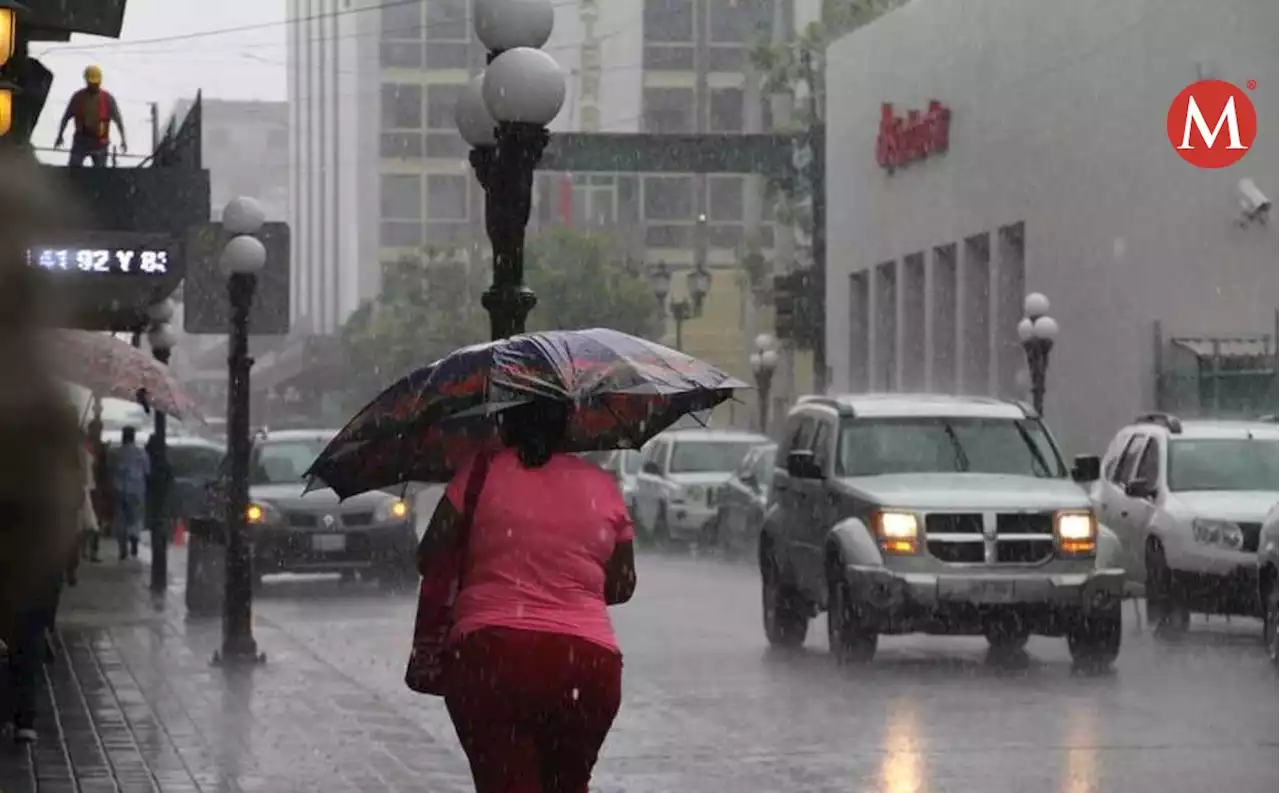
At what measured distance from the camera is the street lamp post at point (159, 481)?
28172 mm

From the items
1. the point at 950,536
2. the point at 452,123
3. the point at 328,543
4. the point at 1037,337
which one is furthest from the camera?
the point at 452,123

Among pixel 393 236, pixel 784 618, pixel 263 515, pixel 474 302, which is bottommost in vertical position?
pixel 784 618

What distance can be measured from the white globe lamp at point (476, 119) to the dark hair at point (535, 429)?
5075 mm

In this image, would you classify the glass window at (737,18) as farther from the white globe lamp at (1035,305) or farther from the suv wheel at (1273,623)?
the suv wheel at (1273,623)

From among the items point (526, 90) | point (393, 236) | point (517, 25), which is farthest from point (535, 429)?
point (393, 236)

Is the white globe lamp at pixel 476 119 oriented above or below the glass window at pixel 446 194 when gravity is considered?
below

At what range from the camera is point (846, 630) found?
17969mm

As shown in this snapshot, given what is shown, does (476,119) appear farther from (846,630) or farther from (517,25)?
(846,630)

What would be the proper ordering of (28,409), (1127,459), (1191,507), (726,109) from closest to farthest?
(28,409) → (1191,507) → (1127,459) → (726,109)

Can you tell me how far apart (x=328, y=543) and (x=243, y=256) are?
842cm

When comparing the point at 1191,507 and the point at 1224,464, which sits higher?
the point at 1224,464

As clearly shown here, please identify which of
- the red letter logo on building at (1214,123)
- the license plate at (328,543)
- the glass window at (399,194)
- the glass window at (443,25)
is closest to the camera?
the license plate at (328,543)

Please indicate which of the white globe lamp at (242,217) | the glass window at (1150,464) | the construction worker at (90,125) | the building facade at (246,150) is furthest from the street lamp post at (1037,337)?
the building facade at (246,150)

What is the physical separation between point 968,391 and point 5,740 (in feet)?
125
